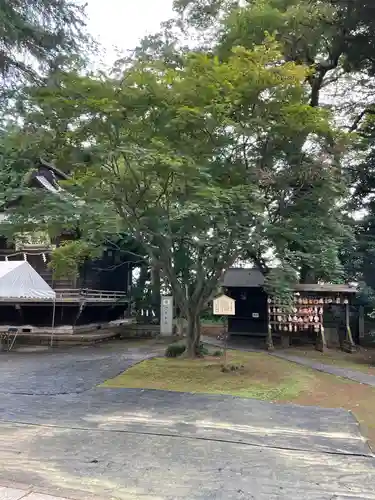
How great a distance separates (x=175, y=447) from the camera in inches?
182

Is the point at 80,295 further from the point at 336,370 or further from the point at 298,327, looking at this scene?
the point at 336,370

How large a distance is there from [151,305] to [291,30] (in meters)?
12.6

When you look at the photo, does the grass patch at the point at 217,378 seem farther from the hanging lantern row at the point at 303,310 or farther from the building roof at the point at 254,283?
the building roof at the point at 254,283

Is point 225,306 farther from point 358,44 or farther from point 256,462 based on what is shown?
point 358,44

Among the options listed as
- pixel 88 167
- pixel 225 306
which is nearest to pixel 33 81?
pixel 88 167

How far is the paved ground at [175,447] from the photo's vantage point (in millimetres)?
3631

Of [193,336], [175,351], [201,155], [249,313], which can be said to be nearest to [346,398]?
[193,336]

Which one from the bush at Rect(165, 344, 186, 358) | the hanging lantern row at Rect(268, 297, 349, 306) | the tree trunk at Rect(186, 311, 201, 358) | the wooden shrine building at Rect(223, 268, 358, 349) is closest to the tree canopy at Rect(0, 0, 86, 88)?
the tree trunk at Rect(186, 311, 201, 358)

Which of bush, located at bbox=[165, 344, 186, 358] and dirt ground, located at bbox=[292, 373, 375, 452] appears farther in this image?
bush, located at bbox=[165, 344, 186, 358]

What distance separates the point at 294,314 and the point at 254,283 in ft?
8.10


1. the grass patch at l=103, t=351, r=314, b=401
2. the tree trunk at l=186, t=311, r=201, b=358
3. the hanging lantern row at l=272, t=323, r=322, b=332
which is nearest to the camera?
the grass patch at l=103, t=351, r=314, b=401

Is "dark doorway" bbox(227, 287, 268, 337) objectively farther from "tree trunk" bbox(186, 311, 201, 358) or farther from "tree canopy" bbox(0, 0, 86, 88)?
"tree canopy" bbox(0, 0, 86, 88)

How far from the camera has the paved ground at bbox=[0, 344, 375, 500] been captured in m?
3.63

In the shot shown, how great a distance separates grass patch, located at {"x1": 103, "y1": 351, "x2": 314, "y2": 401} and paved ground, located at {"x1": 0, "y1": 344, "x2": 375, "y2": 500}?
1.91 ft
